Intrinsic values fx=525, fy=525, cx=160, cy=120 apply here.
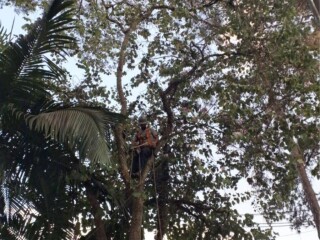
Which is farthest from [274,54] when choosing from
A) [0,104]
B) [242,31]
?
[0,104]

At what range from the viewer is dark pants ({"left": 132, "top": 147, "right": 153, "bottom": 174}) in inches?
298

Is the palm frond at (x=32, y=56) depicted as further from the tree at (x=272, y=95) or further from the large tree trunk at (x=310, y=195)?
the large tree trunk at (x=310, y=195)

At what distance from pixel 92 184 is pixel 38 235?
4.12ft

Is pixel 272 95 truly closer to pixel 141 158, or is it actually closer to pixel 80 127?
pixel 141 158

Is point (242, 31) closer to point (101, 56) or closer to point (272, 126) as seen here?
point (272, 126)

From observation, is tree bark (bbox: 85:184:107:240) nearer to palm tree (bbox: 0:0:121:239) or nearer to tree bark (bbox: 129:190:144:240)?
tree bark (bbox: 129:190:144:240)

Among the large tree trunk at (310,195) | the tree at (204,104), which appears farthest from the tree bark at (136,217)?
the large tree trunk at (310,195)

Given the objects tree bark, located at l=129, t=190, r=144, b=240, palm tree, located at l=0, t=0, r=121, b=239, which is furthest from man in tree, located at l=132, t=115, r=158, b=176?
palm tree, located at l=0, t=0, r=121, b=239

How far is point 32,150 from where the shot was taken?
598cm

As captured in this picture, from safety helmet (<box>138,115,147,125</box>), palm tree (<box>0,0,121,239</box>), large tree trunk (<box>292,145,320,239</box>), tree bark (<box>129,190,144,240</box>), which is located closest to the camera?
palm tree (<box>0,0,121,239</box>)

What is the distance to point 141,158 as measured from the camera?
A: 767 cm

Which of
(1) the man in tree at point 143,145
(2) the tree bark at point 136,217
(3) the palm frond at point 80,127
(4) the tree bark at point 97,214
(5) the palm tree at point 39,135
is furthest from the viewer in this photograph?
(1) the man in tree at point 143,145

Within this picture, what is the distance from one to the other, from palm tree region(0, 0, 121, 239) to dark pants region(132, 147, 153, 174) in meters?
1.43

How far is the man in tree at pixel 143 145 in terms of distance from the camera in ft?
24.7
